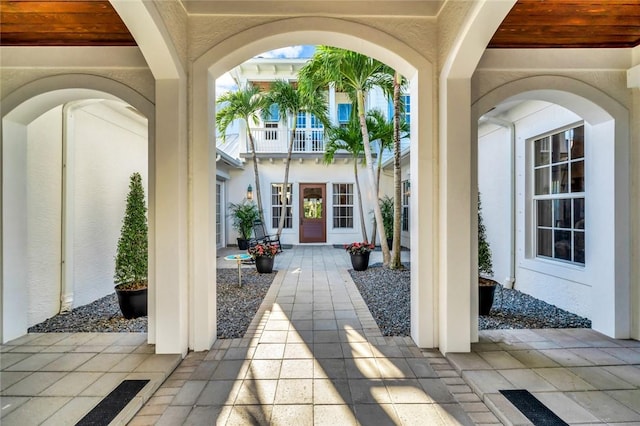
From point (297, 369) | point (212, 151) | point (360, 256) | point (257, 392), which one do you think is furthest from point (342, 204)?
point (257, 392)

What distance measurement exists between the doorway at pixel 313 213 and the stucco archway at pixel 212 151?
293 inches

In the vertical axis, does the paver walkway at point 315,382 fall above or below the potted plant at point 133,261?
below

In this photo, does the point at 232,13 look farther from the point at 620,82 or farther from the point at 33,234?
the point at 620,82

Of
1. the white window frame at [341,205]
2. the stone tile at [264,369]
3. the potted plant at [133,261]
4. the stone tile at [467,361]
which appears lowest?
the stone tile at [264,369]

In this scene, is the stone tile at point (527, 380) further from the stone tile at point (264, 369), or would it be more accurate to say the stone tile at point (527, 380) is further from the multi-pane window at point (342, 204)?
the multi-pane window at point (342, 204)

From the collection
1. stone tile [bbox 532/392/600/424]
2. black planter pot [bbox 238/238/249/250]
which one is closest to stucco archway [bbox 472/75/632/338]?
stone tile [bbox 532/392/600/424]

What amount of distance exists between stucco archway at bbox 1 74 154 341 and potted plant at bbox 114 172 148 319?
85cm

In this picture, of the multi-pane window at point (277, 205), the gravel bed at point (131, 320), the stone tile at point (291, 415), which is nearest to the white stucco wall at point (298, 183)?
the multi-pane window at point (277, 205)

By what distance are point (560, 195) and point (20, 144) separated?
636cm

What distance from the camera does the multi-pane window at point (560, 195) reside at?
3700 mm

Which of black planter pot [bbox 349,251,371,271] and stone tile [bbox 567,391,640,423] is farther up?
black planter pot [bbox 349,251,371,271]

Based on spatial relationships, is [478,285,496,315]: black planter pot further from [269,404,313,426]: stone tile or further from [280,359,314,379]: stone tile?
[269,404,313,426]: stone tile

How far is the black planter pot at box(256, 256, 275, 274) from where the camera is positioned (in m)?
5.84

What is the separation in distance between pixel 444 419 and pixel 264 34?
3.32 m
